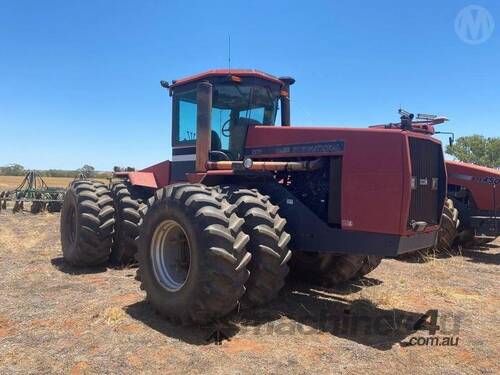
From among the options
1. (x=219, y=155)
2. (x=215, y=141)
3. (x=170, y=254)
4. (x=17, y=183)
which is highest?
(x=215, y=141)

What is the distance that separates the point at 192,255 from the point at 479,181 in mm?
8301

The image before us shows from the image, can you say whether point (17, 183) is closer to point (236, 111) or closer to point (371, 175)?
point (236, 111)

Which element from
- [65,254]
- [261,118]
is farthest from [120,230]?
[261,118]

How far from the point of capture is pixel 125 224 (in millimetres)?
7898

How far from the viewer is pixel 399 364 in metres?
4.10

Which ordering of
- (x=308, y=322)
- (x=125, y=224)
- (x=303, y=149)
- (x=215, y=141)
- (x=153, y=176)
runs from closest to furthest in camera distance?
1. (x=308, y=322)
2. (x=303, y=149)
3. (x=215, y=141)
4. (x=125, y=224)
5. (x=153, y=176)

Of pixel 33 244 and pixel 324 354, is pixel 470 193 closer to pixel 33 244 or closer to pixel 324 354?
pixel 324 354

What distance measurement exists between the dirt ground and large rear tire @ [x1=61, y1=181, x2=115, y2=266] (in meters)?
0.36

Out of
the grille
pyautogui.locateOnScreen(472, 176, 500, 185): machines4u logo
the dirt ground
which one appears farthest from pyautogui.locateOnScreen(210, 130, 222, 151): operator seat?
pyautogui.locateOnScreen(472, 176, 500, 185): machines4u logo

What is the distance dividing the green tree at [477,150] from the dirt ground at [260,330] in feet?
151

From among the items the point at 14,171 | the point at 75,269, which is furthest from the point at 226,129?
the point at 14,171

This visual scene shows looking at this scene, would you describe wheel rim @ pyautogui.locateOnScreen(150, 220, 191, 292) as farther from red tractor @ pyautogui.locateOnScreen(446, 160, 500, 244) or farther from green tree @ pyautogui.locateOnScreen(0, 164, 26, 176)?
green tree @ pyautogui.locateOnScreen(0, 164, 26, 176)

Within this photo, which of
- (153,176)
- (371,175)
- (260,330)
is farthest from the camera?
(153,176)

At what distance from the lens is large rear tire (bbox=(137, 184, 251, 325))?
185 inches
